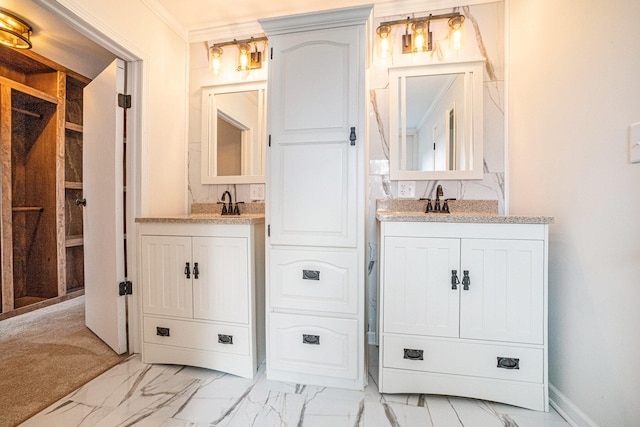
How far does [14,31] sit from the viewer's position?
1.93 m

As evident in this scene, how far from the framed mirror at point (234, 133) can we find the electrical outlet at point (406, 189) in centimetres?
107

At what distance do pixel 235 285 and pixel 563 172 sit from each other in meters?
1.84

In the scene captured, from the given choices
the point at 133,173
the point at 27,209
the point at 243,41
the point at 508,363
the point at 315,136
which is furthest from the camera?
the point at 27,209

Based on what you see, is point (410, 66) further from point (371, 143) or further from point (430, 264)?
point (430, 264)

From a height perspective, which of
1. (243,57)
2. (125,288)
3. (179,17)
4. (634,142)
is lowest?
(125,288)

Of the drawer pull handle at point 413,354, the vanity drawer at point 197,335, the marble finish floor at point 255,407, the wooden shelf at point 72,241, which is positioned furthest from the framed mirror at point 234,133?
the wooden shelf at point 72,241

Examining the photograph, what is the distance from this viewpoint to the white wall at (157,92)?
171 cm

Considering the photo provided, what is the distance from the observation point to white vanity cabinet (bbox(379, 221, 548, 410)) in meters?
1.31

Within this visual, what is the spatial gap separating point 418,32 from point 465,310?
1.86 meters

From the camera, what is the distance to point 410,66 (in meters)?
1.97

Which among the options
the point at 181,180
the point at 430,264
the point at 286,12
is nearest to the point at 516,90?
the point at 430,264

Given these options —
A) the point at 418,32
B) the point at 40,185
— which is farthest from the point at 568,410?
the point at 40,185

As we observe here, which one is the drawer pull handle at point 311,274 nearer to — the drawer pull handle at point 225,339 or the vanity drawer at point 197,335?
the vanity drawer at point 197,335

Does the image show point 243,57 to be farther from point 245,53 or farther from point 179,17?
point 179,17
